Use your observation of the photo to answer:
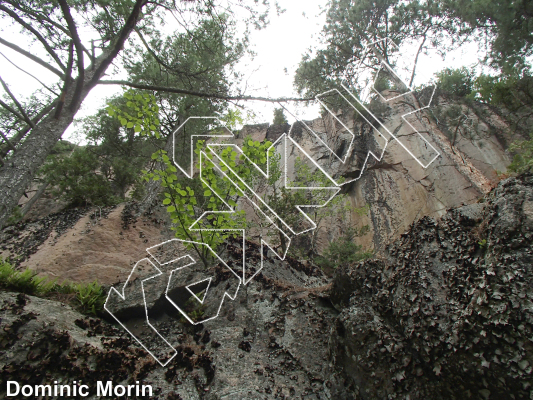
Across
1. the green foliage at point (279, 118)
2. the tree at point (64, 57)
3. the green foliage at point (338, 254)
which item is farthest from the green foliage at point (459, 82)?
the tree at point (64, 57)

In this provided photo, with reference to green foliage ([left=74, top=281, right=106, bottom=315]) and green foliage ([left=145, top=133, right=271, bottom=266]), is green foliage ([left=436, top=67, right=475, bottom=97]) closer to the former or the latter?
green foliage ([left=145, top=133, right=271, bottom=266])

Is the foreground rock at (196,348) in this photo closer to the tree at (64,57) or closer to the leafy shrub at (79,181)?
the tree at (64,57)

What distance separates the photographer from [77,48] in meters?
4.12

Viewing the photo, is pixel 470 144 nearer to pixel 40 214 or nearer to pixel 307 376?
pixel 307 376

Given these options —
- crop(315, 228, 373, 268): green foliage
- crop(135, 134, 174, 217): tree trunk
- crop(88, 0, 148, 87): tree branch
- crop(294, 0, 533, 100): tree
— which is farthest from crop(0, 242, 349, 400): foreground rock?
crop(294, 0, 533, 100): tree

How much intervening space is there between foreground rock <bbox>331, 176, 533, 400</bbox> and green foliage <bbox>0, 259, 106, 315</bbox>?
14.5 feet

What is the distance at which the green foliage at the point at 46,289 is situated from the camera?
171 inches

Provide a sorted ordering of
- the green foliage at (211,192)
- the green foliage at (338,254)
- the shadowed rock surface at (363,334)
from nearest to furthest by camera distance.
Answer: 1. the shadowed rock surface at (363,334)
2. the green foliage at (211,192)
3. the green foliage at (338,254)

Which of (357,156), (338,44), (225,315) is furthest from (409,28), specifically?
(225,315)

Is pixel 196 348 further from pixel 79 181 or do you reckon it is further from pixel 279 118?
pixel 279 118

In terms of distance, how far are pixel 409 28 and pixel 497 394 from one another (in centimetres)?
1625

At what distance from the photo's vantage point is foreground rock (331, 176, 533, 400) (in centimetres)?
247

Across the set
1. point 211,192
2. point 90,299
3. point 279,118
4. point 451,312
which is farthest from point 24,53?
point 279,118

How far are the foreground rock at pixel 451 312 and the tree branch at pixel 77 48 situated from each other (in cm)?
551
